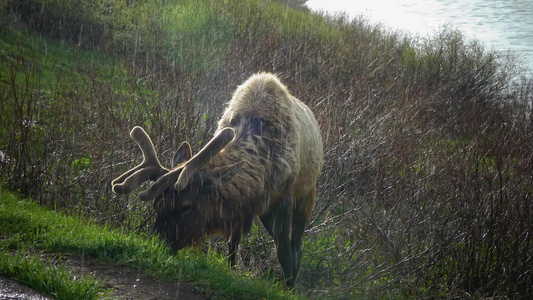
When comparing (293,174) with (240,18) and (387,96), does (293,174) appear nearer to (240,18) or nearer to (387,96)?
(387,96)

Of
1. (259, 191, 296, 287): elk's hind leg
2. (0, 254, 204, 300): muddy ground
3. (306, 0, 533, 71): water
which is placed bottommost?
(306, 0, 533, 71): water

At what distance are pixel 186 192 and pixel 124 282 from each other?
3.20ft

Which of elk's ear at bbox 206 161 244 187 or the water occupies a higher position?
elk's ear at bbox 206 161 244 187

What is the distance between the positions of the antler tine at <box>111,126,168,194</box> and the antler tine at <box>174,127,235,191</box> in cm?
49

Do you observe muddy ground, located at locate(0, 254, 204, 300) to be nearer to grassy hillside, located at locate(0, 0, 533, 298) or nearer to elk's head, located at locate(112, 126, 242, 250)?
elk's head, located at locate(112, 126, 242, 250)

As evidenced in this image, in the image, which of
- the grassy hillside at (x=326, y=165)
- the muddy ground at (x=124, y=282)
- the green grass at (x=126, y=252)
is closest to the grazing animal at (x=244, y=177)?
the green grass at (x=126, y=252)

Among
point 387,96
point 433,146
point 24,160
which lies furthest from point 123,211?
point 387,96

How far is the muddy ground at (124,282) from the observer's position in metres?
4.33

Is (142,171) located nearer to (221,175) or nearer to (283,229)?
(221,175)

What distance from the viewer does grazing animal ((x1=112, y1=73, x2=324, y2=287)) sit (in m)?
5.04

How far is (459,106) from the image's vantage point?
1855 cm

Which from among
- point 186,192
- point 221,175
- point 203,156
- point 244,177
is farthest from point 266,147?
point 186,192

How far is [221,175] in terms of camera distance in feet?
16.8

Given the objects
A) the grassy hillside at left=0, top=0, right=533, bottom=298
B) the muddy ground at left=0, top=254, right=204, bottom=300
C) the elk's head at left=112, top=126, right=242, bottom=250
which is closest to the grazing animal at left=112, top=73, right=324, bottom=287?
the elk's head at left=112, top=126, right=242, bottom=250
